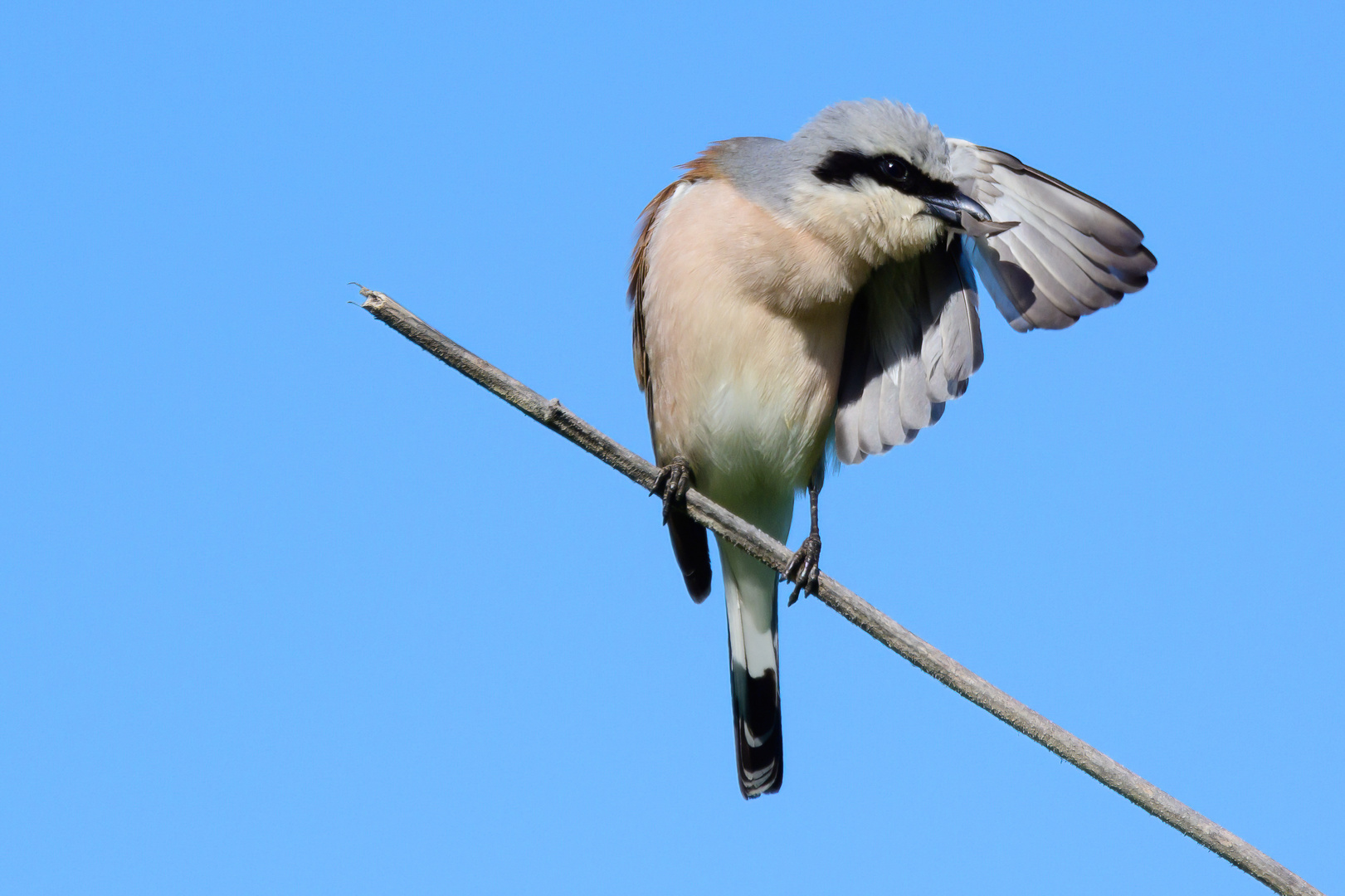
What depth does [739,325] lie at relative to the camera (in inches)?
173

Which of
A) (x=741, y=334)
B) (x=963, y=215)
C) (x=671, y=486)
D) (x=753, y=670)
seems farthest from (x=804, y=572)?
(x=963, y=215)

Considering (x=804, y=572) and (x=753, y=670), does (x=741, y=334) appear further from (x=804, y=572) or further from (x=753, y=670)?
(x=753, y=670)

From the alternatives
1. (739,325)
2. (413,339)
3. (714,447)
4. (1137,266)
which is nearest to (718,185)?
(739,325)

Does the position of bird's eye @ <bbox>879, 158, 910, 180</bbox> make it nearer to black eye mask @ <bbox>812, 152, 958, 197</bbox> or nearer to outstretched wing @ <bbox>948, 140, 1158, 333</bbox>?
black eye mask @ <bbox>812, 152, 958, 197</bbox>

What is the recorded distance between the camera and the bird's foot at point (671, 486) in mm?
4379

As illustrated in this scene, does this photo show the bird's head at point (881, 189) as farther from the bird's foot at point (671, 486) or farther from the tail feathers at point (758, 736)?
the tail feathers at point (758, 736)

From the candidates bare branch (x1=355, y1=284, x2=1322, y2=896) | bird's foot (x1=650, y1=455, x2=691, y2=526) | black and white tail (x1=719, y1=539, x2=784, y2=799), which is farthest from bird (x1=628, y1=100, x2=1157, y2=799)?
bare branch (x1=355, y1=284, x2=1322, y2=896)

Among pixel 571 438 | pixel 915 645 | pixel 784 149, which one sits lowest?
pixel 915 645

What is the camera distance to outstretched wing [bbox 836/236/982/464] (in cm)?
437

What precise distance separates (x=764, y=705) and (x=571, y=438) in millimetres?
2372

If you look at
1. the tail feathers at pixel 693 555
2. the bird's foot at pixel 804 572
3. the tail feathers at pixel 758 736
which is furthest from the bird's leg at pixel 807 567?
the tail feathers at pixel 758 736

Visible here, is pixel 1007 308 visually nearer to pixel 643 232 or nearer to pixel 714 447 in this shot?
pixel 714 447

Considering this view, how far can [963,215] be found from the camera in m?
4.08

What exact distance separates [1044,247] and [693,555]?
1949 mm
